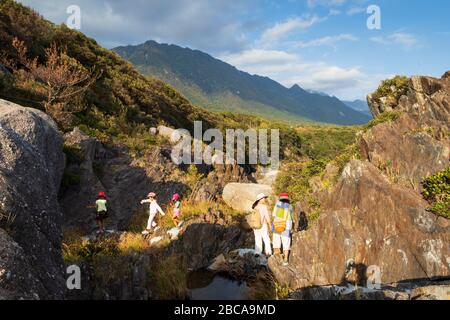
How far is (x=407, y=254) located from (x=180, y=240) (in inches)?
290

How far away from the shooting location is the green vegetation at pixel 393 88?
21094mm

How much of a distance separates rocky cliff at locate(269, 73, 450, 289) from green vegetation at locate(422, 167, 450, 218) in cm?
25

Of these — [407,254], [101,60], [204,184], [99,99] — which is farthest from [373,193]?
[101,60]

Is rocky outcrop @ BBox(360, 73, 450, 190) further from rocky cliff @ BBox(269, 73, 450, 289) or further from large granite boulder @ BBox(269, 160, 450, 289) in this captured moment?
large granite boulder @ BBox(269, 160, 450, 289)

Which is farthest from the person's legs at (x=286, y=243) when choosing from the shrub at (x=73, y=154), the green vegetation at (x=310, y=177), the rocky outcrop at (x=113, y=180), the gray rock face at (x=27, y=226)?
the shrub at (x=73, y=154)

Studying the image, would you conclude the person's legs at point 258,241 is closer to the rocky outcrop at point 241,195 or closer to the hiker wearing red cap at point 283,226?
the hiker wearing red cap at point 283,226

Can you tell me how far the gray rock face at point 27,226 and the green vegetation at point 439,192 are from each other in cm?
1070

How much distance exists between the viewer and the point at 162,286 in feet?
31.9

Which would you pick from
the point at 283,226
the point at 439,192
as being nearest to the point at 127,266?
the point at 283,226

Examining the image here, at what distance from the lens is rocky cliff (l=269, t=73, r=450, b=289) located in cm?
972

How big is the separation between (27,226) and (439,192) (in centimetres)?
1174

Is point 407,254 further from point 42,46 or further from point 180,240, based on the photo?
point 42,46

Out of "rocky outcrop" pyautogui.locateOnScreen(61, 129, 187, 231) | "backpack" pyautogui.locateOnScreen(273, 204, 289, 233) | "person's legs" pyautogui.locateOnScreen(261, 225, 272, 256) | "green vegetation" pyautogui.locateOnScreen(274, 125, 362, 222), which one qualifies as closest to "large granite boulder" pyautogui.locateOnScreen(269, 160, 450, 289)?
"backpack" pyautogui.locateOnScreen(273, 204, 289, 233)

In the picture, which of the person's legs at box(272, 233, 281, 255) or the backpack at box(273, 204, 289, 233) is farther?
the person's legs at box(272, 233, 281, 255)
